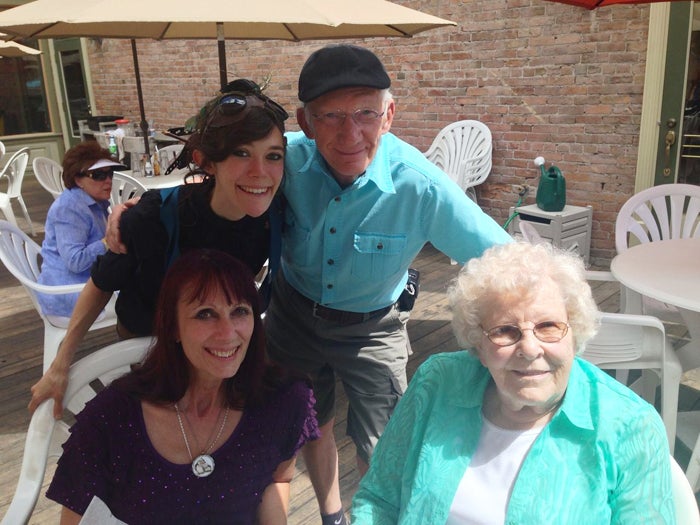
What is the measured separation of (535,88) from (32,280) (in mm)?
3982

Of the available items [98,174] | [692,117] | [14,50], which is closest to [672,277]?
[98,174]

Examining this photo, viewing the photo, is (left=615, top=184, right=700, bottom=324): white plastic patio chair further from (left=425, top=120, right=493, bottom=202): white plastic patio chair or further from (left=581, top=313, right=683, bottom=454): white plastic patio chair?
(left=425, top=120, right=493, bottom=202): white plastic patio chair

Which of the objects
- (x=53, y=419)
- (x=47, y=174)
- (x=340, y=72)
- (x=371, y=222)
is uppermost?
(x=340, y=72)

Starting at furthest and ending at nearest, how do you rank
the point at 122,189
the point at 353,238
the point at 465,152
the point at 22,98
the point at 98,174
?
1. the point at 22,98
2. the point at 465,152
3. the point at 122,189
4. the point at 98,174
5. the point at 353,238

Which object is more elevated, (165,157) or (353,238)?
(353,238)

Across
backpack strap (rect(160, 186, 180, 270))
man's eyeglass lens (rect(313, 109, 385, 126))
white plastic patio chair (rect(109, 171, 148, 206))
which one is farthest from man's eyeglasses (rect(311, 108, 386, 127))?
white plastic patio chair (rect(109, 171, 148, 206))

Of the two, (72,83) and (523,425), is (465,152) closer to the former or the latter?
(523,425)

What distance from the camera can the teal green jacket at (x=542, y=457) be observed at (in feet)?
3.74

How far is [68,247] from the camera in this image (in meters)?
2.81

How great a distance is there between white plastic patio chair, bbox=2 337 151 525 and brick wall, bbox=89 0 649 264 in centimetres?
267

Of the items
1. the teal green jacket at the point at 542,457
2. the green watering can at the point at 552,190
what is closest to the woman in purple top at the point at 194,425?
the teal green jacket at the point at 542,457

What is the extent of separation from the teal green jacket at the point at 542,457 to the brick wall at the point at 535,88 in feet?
9.90

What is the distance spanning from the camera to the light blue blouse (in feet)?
9.09

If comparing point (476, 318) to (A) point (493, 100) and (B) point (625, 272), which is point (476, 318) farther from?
(A) point (493, 100)
